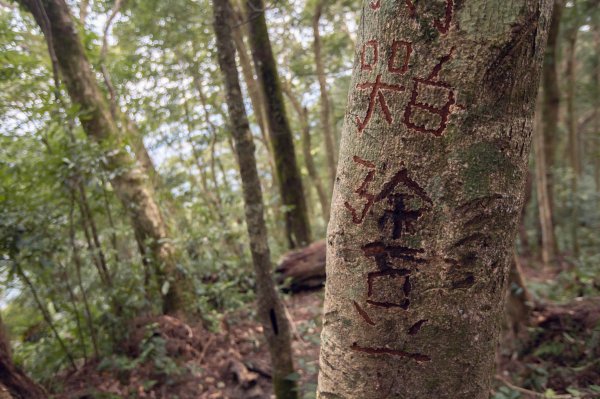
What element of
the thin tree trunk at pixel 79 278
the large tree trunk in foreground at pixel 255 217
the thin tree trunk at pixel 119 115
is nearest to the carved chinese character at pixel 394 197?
the large tree trunk in foreground at pixel 255 217

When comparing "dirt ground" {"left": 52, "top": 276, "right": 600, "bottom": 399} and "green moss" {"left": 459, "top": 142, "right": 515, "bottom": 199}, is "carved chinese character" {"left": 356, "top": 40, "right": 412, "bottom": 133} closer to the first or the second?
"green moss" {"left": 459, "top": 142, "right": 515, "bottom": 199}

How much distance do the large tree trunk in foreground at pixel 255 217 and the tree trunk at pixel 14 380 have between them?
1656 mm

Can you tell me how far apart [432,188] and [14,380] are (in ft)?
9.95

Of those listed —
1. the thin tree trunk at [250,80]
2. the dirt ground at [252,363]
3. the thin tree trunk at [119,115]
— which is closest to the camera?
the dirt ground at [252,363]

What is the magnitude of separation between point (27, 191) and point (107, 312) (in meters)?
1.32

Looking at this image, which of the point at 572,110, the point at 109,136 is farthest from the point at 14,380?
the point at 572,110

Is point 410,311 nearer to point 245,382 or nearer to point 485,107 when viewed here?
point 485,107

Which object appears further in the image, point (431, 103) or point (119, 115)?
point (119, 115)

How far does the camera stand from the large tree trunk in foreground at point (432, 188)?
2.69 feet

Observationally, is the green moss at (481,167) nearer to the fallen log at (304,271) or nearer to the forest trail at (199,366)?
the forest trail at (199,366)

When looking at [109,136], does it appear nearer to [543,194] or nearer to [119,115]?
[119,115]

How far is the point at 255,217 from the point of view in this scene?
2.66m

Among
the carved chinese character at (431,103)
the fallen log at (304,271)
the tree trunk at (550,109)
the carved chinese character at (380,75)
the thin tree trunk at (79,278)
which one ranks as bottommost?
the fallen log at (304,271)

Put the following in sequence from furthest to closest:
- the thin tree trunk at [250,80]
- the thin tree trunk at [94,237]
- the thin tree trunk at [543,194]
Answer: the thin tree trunk at [250,80] → the thin tree trunk at [543,194] → the thin tree trunk at [94,237]
